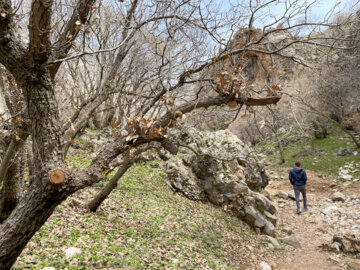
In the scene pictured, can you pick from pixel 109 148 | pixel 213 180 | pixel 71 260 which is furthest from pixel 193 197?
pixel 109 148

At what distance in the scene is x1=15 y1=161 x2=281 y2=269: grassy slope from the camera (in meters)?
3.65

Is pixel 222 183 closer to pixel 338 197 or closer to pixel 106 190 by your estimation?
pixel 106 190

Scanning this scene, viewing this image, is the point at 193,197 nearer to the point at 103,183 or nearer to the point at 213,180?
the point at 213,180

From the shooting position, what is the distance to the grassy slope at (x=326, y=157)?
1393 cm

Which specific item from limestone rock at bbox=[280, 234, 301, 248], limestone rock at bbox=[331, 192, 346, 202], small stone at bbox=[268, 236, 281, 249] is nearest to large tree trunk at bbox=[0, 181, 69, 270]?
small stone at bbox=[268, 236, 281, 249]

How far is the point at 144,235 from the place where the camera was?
4.79 m

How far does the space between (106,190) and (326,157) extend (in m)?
15.8

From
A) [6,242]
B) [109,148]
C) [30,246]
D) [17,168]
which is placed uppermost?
[109,148]

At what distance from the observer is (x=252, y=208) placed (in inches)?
282

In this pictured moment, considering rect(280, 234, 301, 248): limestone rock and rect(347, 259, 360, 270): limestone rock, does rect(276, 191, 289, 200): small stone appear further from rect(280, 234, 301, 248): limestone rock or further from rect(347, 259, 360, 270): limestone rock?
rect(347, 259, 360, 270): limestone rock

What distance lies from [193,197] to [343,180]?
9.09 m

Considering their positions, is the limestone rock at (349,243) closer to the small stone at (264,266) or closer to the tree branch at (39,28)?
the small stone at (264,266)

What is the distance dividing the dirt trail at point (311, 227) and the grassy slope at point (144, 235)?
0.59m

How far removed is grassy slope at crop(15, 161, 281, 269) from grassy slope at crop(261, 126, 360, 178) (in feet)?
20.4
